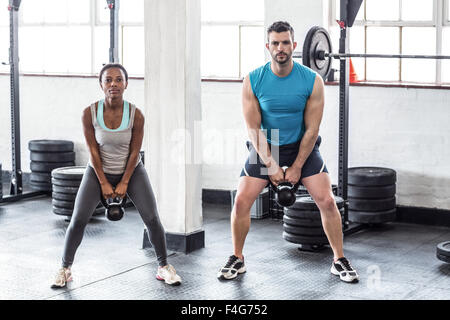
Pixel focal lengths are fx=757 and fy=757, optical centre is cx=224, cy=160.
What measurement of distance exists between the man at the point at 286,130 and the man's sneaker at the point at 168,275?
0.49 m

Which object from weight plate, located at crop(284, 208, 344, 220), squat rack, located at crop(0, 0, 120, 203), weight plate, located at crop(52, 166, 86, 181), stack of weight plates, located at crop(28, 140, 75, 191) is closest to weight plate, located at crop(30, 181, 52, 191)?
stack of weight plates, located at crop(28, 140, 75, 191)

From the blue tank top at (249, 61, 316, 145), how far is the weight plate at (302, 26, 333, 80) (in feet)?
2.35

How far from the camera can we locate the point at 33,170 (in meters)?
6.88

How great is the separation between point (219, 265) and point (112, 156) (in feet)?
3.28

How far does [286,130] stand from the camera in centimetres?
390

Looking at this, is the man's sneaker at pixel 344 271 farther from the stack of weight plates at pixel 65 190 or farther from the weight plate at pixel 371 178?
the stack of weight plates at pixel 65 190

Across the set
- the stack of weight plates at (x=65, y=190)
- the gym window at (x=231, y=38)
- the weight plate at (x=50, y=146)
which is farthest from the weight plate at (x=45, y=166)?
the gym window at (x=231, y=38)

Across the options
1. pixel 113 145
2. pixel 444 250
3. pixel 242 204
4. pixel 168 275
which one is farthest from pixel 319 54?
pixel 168 275

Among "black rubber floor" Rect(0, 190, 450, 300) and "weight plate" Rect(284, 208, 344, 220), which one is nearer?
"black rubber floor" Rect(0, 190, 450, 300)

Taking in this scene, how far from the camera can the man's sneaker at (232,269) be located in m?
4.04

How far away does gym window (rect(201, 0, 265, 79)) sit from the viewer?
20.5 ft

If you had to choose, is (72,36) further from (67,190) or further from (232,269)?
(232,269)

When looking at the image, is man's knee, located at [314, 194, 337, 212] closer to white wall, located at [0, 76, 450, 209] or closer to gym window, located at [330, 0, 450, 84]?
white wall, located at [0, 76, 450, 209]
